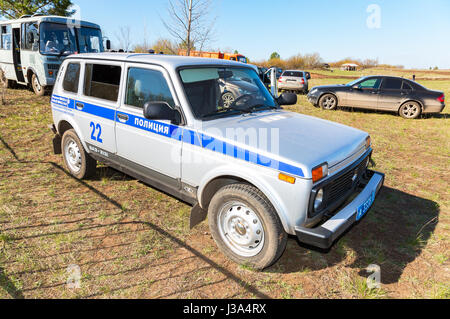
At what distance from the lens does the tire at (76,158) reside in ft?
14.8

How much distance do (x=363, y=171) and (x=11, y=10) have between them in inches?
1248

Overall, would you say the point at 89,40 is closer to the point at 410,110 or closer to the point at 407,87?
the point at 407,87

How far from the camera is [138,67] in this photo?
11.2 ft

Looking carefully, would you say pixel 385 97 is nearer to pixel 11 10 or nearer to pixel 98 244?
pixel 98 244

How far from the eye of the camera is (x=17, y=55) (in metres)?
11.8

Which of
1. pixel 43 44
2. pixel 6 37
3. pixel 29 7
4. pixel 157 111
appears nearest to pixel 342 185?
pixel 157 111

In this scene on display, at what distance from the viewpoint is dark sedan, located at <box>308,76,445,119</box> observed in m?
10.6

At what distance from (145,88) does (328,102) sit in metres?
10.2

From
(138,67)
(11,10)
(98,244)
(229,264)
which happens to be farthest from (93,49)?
(11,10)

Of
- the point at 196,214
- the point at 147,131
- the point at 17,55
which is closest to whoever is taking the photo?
the point at 196,214

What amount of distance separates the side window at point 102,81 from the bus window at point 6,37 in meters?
11.1

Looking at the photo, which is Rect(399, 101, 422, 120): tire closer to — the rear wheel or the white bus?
the rear wheel

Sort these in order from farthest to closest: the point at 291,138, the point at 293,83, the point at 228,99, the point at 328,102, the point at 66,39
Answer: the point at 293,83, the point at 328,102, the point at 66,39, the point at 228,99, the point at 291,138

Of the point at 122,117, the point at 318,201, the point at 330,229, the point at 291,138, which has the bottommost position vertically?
the point at 330,229
